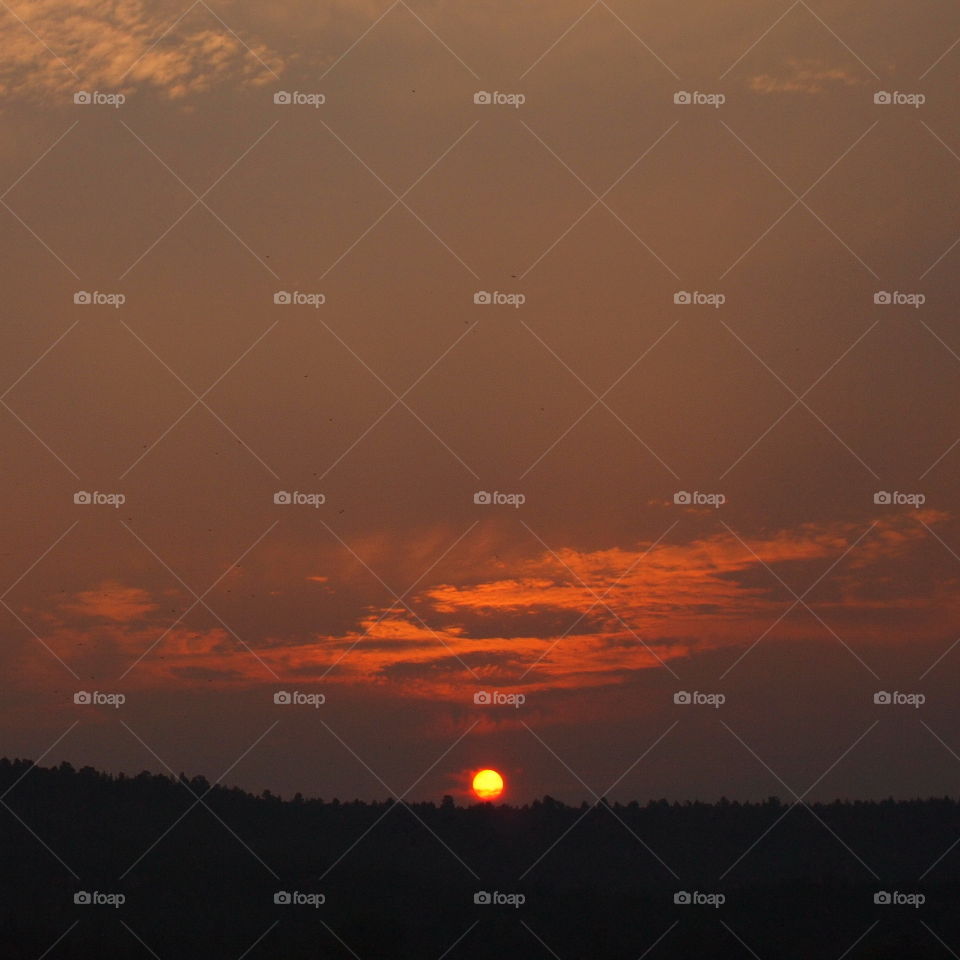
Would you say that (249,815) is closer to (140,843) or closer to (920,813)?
(140,843)

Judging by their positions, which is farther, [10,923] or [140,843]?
[140,843]

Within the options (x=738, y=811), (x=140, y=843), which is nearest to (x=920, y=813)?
(x=738, y=811)

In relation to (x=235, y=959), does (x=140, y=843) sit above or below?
above

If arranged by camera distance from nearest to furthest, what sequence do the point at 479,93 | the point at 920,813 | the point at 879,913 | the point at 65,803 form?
the point at 479,93, the point at 879,913, the point at 65,803, the point at 920,813

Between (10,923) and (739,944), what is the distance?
17.5 m

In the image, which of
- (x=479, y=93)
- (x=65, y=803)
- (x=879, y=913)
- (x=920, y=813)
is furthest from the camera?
(x=920, y=813)

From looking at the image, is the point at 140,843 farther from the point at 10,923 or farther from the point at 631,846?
the point at 631,846

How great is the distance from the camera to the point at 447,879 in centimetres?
3900

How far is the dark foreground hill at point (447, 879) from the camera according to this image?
109 feet

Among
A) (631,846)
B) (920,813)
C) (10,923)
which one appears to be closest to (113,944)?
(10,923)

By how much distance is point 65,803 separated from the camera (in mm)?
40250

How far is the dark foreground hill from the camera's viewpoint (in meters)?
33.2

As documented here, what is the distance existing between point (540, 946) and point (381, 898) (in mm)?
4607

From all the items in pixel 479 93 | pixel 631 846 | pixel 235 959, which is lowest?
pixel 235 959
